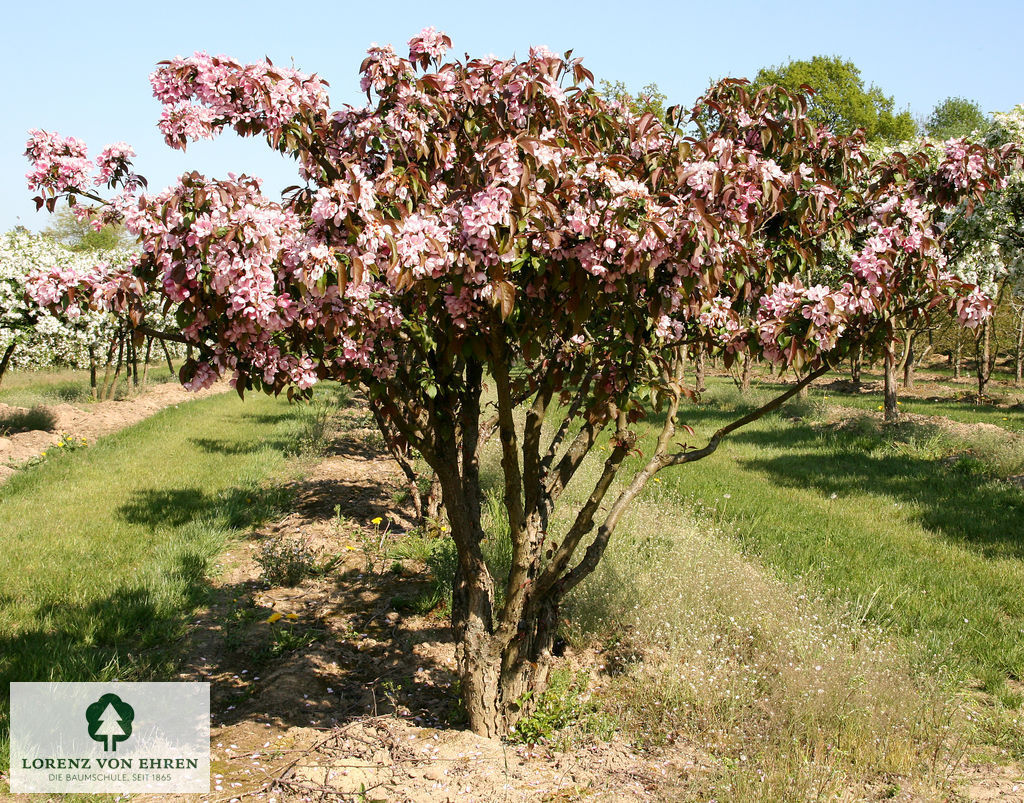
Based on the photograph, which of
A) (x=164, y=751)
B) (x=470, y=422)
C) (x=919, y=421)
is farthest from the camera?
(x=919, y=421)

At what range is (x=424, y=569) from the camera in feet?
19.7

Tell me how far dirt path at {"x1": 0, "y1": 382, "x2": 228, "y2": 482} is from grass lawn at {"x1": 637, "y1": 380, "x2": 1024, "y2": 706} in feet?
29.2

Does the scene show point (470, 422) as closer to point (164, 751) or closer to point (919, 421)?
point (164, 751)

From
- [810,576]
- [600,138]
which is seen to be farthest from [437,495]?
[600,138]

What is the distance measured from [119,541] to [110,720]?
329cm

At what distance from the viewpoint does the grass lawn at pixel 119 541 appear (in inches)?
175

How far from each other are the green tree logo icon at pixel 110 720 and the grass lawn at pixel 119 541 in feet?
0.76

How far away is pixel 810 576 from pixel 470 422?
3.54 metres

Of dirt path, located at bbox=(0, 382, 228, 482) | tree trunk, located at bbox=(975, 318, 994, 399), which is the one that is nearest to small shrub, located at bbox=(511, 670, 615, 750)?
dirt path, located at bbox=(0, 382, 228, 482)

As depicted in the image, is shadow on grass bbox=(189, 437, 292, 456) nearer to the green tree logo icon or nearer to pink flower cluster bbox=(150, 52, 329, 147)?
the green tree logo icon

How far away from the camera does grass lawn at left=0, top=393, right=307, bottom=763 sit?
14.6ft

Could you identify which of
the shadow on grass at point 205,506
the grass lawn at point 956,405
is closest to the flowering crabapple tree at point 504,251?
the shadow on grass at point 205,506

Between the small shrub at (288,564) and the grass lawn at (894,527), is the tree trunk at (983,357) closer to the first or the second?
the grass lawn at (894,527)

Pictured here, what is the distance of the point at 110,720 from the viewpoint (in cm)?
372
